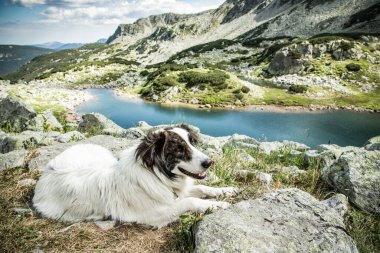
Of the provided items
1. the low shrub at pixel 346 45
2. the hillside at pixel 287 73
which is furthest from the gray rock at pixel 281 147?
the low shrub at pixel 346 45

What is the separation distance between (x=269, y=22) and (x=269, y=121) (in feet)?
344

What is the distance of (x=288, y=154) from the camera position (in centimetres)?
906

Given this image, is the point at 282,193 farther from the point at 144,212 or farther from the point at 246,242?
the point at 144,212

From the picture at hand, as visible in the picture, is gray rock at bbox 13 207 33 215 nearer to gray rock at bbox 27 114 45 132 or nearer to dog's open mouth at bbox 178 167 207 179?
dog's open mouth at bbox 178 167 207 179

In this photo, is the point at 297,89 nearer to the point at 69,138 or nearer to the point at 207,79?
the point at 207,79

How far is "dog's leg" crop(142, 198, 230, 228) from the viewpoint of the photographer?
4.32 metres

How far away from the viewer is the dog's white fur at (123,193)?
438 centimetres

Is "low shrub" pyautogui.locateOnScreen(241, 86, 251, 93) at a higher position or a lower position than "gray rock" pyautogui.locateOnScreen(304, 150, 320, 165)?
lower

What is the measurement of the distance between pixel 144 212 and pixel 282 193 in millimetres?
2121

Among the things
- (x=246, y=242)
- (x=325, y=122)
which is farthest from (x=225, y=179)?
(x=325, y=122)

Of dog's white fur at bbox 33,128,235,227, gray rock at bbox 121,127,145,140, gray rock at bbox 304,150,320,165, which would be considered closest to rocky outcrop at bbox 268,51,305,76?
gray rock at bbox 121,127,145,140

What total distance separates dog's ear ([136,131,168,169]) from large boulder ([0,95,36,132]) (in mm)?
12234

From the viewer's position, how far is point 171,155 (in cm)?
433

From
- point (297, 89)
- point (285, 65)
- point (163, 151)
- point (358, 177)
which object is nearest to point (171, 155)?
point (163, 151)
